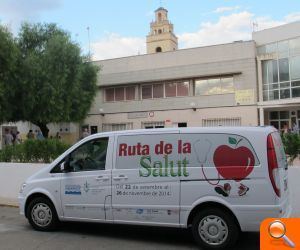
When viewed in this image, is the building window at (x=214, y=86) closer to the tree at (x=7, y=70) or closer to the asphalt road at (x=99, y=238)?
the tree at (x=7, y=70)

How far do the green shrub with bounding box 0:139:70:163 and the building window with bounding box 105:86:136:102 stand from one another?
27364 millimetres

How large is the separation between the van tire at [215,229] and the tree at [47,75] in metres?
23.6

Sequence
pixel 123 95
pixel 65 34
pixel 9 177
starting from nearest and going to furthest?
pixel 9 177 → pixel 65 34 → pixel 123 95

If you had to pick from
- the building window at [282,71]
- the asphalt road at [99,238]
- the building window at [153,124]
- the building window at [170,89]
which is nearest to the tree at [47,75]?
the building window at [153,124]

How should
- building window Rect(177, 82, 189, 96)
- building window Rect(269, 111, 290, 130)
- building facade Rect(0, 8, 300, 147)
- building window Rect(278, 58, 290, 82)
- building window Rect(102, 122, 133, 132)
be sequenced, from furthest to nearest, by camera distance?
1. building window Rect(102, 122, 133, 132)
2. building window Rect(177, 82, 189, 96)
3. building window Rect(269, 111, 290, 130)
4. building facade Rect(0, 8, 300, 147)
5. building window Rect(278, 58, 290, 82)

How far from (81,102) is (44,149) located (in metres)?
20.3

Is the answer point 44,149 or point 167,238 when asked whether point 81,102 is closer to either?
point 44,149

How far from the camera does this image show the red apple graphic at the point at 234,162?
6.84 m

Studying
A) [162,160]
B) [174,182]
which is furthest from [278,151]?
[162,160]

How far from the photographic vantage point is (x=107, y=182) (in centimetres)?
780

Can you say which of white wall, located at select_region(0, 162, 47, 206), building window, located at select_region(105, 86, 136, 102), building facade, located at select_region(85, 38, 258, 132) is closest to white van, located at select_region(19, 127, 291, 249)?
white wall, located at select_region(0, 162, 47, 206)

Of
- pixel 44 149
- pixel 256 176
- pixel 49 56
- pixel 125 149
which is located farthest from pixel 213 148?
pixel 49 56

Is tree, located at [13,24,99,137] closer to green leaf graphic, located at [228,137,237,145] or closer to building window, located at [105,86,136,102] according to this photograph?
building window, located at [105,86,136,102]

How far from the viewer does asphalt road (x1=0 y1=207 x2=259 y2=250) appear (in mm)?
7262
